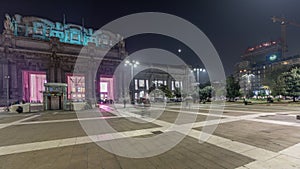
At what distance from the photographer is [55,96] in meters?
25.9

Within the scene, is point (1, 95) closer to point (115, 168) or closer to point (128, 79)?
point (128, 79)

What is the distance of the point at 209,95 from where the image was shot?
4325 cm

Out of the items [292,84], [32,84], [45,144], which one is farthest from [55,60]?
[292,84]

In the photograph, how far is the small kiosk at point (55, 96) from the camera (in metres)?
25.2

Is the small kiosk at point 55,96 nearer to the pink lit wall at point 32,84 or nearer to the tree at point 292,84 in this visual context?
the pink lit wall at point 32,84

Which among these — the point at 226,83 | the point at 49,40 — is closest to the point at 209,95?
the point at 226,83

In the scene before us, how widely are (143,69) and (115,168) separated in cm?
7390

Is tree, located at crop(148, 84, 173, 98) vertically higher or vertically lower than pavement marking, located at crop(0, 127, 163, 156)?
higher

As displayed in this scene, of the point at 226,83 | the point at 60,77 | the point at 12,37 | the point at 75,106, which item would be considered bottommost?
the point at 75,106

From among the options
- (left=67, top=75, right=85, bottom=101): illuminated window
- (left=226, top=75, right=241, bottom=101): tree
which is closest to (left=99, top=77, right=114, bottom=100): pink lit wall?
(left=67, top=75, right=85, bottom=101): illuminated window

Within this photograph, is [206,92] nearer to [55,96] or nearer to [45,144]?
[55,96]

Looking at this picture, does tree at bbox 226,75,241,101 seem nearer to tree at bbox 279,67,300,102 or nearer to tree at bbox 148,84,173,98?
tree at bbox 279,67,300,102

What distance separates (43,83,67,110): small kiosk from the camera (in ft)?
82.6

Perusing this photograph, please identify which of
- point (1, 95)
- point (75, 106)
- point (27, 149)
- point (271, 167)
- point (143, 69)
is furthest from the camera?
point (143, 69)
